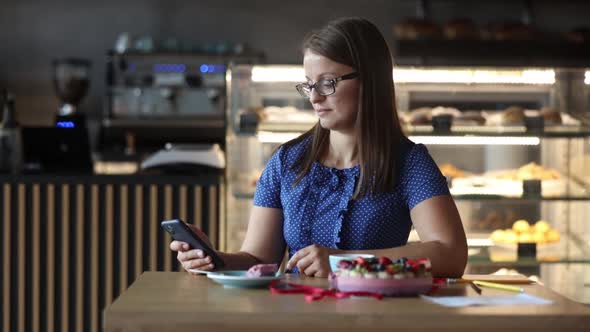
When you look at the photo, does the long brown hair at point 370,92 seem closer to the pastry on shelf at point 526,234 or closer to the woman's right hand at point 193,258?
the woman's right hand at point 193,258

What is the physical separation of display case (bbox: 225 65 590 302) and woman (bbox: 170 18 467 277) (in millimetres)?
1349

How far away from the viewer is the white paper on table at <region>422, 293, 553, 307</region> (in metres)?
1.95

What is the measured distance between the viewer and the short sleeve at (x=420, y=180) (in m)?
2.40

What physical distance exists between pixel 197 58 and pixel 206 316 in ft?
17.3

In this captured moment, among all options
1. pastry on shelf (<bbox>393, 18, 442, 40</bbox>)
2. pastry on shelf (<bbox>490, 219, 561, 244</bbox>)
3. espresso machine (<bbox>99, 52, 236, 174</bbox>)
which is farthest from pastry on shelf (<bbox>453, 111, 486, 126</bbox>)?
pastry on shelf (<bbox>393, 18, 442, 40</bbox>)

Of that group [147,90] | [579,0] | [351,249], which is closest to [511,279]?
[351,249]

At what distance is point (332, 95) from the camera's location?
2.37 meters

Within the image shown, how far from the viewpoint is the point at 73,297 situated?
4.14 m

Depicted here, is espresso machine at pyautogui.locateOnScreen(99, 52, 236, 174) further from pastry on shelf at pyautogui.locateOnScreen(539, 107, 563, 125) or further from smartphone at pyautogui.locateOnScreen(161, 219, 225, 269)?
smartphone at pyautogui.locateOnScreen(161, 219, 225, 269)

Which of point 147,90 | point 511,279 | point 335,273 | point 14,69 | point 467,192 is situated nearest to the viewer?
point 335,273

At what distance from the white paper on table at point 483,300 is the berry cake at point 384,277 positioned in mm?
38

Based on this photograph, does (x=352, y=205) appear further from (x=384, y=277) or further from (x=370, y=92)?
(x=384, y=277)

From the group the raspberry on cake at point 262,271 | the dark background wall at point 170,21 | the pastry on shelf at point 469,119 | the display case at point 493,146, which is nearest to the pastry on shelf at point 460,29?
the dark background wall at point 170,21

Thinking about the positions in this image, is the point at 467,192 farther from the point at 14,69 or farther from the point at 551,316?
the point at 14,69
